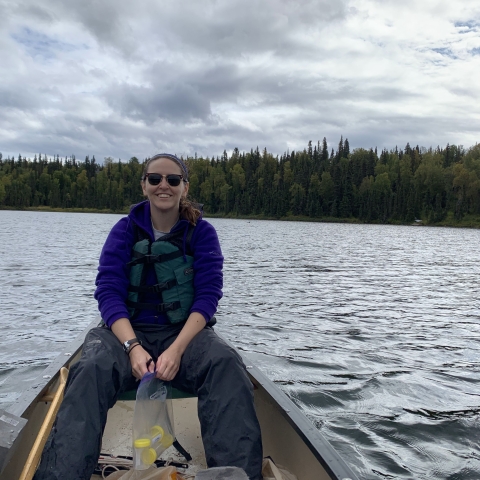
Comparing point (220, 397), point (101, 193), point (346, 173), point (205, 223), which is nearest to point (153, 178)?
point (205, 223)

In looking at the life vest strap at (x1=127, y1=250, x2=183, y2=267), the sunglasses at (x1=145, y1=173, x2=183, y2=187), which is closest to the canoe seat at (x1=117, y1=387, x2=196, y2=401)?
the life vest strap at (x1=127, y1=250, x2=183, y2=267)

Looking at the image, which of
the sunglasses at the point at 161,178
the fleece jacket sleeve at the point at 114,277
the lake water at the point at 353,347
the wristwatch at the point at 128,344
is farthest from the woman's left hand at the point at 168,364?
the lake water at the point at 353,347

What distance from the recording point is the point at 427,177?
116625 mm

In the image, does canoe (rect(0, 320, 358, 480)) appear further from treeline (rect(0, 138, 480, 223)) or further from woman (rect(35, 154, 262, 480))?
treeline (rect(0, 138, 480, 223))

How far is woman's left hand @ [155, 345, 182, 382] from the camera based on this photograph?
335cm

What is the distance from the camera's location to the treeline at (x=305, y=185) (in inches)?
4525

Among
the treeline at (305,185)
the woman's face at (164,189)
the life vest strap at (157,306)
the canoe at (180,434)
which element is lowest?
the canoe at (180,434)

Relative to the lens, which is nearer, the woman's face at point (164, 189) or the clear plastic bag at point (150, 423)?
the clear plastic bag at point (150, 423)

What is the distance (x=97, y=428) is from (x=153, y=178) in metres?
1.84

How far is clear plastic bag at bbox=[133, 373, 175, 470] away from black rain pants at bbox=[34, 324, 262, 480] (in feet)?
0.51

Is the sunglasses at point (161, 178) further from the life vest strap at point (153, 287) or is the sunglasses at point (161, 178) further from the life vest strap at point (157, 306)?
the life vest strap at point (157, 306)

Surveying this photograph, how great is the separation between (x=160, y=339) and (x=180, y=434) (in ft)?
3.02

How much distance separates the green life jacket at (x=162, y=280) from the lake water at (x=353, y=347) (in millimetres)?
2802

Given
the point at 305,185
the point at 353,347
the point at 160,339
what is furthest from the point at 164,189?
the point at 305,185
